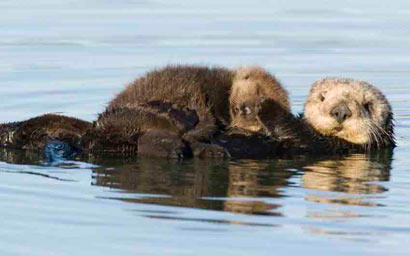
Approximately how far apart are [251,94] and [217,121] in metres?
0.32

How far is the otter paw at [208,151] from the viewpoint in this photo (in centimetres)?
753

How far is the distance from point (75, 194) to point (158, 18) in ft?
30.5

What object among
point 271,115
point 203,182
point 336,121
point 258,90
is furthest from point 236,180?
point 336,121

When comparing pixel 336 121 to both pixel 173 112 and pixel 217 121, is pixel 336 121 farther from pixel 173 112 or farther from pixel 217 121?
pixel 173 112

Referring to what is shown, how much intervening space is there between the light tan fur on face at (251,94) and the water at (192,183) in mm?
375

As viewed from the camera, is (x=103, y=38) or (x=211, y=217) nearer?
(x=211, y=217)

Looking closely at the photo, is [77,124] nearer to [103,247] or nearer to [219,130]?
[219,130]

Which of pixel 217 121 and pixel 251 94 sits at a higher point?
pixel 251 94

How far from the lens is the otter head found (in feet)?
26.6

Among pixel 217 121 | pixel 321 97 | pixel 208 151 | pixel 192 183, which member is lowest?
pixel 192 183

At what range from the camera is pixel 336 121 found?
8102mm

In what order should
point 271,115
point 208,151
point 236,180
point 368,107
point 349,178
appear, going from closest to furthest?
point 236,180, point 349,178, point 208,151, point 271,115, point 368,107

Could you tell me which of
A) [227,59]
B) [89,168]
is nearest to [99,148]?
[89,168]

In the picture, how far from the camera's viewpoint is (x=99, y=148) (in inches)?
302
